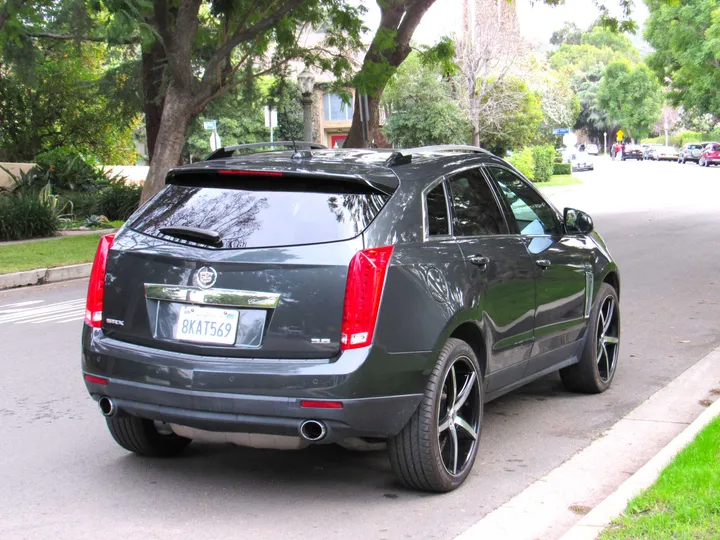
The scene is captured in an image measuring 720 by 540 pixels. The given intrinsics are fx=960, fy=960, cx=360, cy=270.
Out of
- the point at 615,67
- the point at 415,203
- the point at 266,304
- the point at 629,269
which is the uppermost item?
the point at 615,67

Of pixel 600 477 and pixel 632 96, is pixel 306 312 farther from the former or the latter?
pixel 632 96

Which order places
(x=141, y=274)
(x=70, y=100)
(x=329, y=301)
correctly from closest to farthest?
(x=329, y=301), (x=141, y=274), (x=70, y=100)

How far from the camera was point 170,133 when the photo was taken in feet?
61.7

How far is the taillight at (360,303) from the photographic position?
440 centimetres

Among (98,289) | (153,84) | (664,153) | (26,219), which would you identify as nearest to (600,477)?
(98,289)

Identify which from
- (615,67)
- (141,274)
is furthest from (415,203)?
(615,67)

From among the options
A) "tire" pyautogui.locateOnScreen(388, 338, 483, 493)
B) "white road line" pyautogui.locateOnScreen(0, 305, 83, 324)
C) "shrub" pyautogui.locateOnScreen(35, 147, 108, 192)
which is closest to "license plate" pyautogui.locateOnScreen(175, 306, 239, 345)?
"tire" pyautogui.locateOnScreen(388, 338, 483, 493)

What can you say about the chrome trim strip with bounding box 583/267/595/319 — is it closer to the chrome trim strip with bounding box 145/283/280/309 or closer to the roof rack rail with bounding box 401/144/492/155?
the roof rack rail with bounding box 401/144/492/155

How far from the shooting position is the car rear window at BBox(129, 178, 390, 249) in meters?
4.59

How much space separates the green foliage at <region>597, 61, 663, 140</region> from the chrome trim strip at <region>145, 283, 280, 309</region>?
380ft

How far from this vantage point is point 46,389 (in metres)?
7.25

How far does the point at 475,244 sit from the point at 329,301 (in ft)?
4.05

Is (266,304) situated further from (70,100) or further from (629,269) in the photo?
(70,100)

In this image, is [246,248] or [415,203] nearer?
[246,248]
